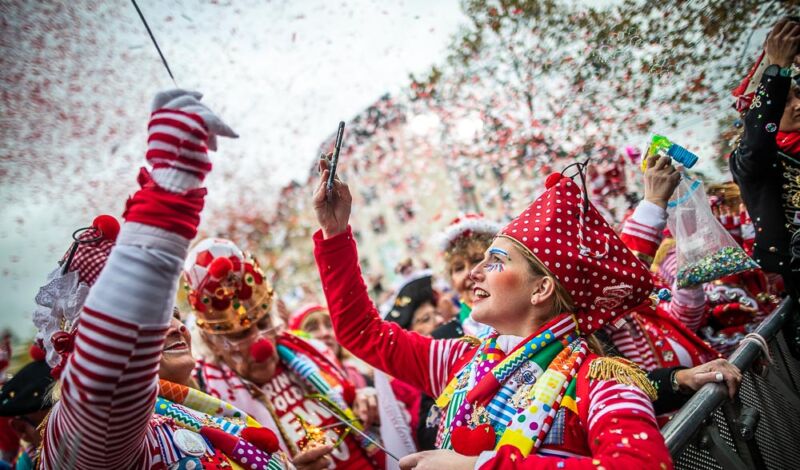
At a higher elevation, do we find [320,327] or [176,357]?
[176,357]

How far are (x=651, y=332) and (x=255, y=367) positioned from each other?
2.39 m

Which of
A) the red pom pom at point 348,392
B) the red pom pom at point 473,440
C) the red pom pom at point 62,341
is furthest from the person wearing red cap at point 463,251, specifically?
the red pom pom at point 62,341

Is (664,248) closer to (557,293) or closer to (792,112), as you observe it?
(792,112)

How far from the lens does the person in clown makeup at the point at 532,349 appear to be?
1302mm

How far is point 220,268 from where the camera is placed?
110 inches

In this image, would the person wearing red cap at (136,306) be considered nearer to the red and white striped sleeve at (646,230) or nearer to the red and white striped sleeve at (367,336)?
the red and white striped sleeve at (367,336)

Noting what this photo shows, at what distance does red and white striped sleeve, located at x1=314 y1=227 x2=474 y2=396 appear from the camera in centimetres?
214

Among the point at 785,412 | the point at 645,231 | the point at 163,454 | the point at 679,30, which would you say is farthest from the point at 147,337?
the point at 679,30

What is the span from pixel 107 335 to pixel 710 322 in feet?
13.2

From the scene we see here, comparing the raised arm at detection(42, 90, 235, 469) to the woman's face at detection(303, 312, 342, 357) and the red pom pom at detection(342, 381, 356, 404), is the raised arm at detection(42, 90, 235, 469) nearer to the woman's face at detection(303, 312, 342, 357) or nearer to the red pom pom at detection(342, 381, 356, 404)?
the red pom pom at detection(342, 381, 356, 404)

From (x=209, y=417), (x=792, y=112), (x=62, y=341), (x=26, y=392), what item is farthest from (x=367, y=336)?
(x=792, y=112)

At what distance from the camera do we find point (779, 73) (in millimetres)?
2148

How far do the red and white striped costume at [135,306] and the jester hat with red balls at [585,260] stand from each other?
1261mm

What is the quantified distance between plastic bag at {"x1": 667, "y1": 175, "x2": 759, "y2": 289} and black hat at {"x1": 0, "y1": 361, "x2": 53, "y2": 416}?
358 centimetres
